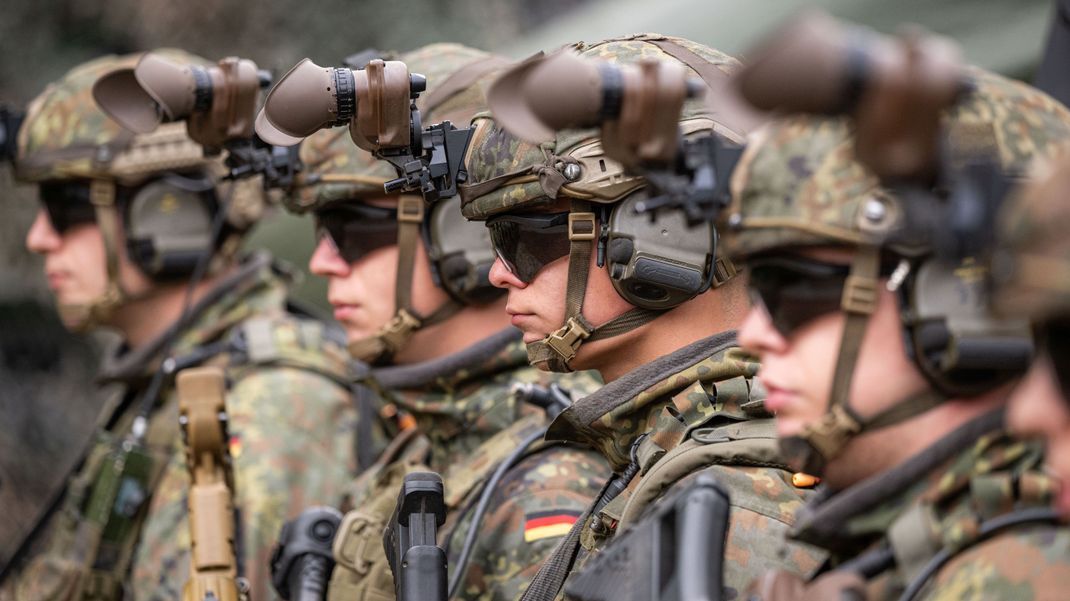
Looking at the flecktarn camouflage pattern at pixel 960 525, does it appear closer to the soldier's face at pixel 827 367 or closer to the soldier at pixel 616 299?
the soldier's face at pixel 827 367

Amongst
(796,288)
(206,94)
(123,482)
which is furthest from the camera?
(123,482)

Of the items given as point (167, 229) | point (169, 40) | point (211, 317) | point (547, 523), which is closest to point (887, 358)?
point (547, 523)

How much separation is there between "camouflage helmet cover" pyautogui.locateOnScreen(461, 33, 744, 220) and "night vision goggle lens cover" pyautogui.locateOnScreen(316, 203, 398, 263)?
→ 109 centimetres

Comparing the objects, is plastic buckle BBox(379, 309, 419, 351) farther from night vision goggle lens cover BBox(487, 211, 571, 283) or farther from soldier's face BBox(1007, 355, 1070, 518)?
soldier's face BBox(1007, 355, 1070, 518)

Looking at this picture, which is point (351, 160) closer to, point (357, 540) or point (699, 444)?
point (357, 540)

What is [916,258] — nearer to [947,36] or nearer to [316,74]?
[316,74]

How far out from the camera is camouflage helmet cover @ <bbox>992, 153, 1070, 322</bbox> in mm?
2346

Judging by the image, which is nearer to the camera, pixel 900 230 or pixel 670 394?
pixel 900 230

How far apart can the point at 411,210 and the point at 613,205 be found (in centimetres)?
150

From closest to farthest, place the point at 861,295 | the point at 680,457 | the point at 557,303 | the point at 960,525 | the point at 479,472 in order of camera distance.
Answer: the point at 960,525 < the point at 861,295 < the point at 680,457 < the point at 557,303 < the point at 479,472

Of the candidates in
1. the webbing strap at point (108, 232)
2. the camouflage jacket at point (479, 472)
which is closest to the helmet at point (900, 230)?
the camouflage jacket at point (479, 472)

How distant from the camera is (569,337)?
13.8 ft

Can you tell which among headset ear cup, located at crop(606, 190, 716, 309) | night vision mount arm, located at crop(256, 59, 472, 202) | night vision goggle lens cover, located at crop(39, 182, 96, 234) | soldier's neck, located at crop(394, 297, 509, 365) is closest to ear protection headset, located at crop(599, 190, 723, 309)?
headset ear cup, located at crop(606, 190, 716, 309)

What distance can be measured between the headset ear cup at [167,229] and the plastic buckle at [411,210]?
1.75 metres
